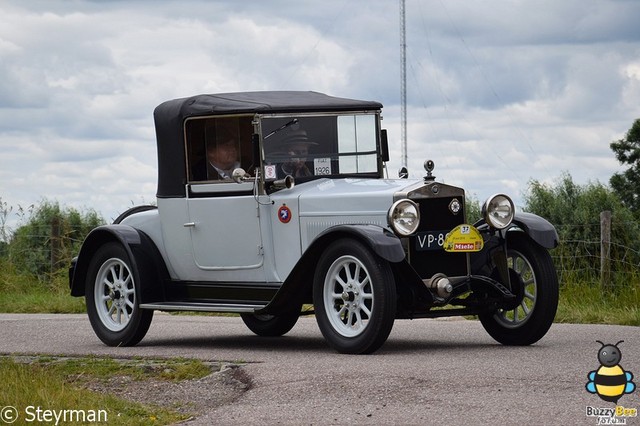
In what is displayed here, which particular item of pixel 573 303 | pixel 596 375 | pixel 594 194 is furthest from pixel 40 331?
pixel 594 194

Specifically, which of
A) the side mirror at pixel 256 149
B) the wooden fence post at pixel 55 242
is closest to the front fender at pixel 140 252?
the side mirror at pixel 256 149

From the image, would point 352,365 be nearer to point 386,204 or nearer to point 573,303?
point 386,204

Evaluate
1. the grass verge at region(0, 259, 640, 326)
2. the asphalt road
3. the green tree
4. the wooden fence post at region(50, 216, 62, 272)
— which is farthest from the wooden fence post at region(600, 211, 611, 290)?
the green tree

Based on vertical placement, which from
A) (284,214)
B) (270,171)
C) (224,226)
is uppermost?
(270,171)

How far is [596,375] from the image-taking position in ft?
27.6

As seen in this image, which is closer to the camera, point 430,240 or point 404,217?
point 404,217

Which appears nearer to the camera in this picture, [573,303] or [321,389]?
[321,389]

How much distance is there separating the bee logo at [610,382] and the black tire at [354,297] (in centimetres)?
192

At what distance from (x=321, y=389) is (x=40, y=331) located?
6579mm

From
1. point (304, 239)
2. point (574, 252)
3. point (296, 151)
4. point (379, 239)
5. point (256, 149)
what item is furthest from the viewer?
point (574, 252)

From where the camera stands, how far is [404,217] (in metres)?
10.4

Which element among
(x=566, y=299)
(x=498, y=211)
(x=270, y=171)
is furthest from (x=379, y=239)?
(x=566, y=299)

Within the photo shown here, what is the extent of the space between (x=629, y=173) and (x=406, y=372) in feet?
111

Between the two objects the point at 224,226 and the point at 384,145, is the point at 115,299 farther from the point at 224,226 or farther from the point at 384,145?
the point at 384,145
